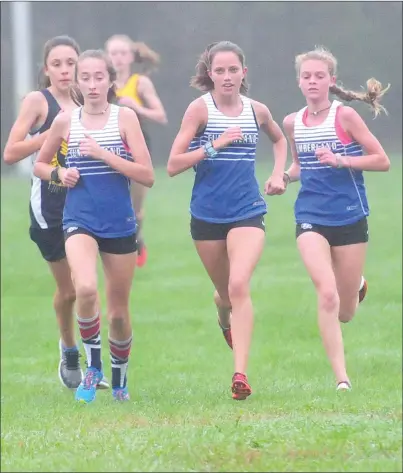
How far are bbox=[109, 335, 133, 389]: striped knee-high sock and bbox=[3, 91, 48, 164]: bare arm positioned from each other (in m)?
1.45

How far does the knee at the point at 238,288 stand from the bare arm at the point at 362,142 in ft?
3.58

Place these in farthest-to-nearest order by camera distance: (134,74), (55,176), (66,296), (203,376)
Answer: (134,74)
(203,376)
(66,296)
(55,176)

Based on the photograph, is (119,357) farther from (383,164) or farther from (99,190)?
(383,164)

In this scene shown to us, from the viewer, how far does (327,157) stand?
28.5 feet

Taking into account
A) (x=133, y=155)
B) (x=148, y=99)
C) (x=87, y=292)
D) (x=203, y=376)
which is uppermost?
(x=148, y=99)

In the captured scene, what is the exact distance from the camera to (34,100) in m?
9.33

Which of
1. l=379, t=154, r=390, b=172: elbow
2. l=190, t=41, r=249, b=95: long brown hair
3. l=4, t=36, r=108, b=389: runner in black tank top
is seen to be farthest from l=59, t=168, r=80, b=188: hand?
l=379, t=154, r=390, b=172: elbow

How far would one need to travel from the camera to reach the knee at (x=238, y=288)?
8.55m

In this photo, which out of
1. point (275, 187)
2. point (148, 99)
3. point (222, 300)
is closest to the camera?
point (275, 187)

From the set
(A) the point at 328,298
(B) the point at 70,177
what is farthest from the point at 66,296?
(A) the point at 328,298

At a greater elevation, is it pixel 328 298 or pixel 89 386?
pixel 328 298

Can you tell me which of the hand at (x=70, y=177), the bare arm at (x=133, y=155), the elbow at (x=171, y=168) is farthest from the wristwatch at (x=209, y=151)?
the hand at (x=70, y=177)

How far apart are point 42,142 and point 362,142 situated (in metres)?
2.24

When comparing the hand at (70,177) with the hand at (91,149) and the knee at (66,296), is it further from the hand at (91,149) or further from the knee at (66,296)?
the knee at (66,296)
